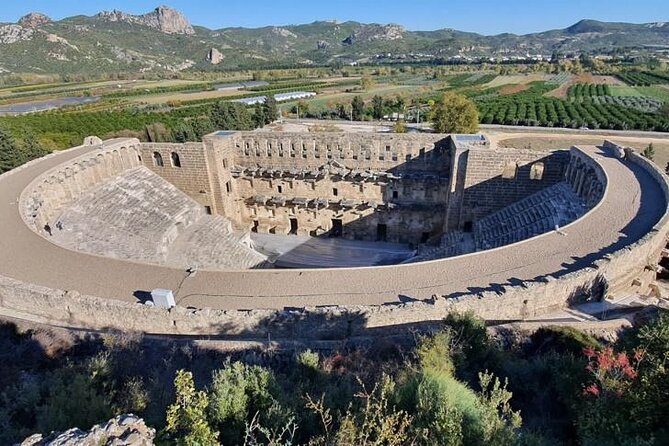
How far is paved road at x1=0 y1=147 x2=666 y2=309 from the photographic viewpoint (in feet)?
40.6

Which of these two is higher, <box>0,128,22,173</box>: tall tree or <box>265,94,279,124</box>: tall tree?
<box>0,128,22,173</box>: tall tree

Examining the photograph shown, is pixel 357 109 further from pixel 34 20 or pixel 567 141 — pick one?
pixel 34 20

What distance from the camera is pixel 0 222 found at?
54.9 ft

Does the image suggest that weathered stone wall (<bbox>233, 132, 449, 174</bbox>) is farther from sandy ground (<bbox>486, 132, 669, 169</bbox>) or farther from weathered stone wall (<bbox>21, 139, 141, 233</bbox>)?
sandy ground (<bbox>486, 132, 669, 169</bbox>)

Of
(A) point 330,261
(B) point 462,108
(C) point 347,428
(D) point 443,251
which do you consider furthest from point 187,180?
(B) point 462,108

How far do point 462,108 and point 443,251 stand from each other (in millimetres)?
23824

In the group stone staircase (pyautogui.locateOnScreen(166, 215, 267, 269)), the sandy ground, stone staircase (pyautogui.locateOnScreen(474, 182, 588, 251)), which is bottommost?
stone staircase (pyautogui.locateOnScreen(166, 215, 267, 269))

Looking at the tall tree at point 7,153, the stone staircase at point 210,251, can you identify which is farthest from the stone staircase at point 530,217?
the tall tree at point 7,153

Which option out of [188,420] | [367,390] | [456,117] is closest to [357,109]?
[456,117]

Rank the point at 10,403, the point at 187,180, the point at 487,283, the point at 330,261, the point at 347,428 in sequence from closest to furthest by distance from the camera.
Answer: the point at 347,428 → the point at 10,403 → the point at 487,283 → the point at 330,261 → the point at 187,180

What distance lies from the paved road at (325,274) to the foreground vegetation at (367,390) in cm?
221

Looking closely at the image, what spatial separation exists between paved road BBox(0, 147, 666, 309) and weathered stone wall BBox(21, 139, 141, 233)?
13.2 ft

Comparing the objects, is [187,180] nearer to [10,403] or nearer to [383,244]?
[383,244]

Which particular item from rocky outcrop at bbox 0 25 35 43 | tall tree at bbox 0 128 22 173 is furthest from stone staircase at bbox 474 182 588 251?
rocky outcrop at bbox 0 25 35 43
